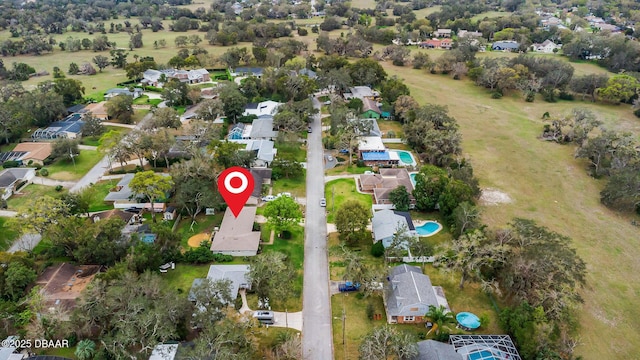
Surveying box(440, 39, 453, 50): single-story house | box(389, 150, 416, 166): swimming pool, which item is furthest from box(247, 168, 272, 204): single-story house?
box(440, 39, 453, 50): single-story house

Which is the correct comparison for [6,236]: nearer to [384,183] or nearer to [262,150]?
[262,150]

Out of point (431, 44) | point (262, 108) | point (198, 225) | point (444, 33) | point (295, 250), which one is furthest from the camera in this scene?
point (444, 33)

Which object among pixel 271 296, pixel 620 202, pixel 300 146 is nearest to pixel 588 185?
pixel 620 202

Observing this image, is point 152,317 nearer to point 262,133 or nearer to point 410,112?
point 262,133

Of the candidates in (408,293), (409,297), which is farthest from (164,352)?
(408,293)

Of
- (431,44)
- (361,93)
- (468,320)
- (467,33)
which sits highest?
(467,33)

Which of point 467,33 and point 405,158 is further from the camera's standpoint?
point 467,33

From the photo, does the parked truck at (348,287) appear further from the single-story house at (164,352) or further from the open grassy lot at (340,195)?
the single-story house at (164,352)
